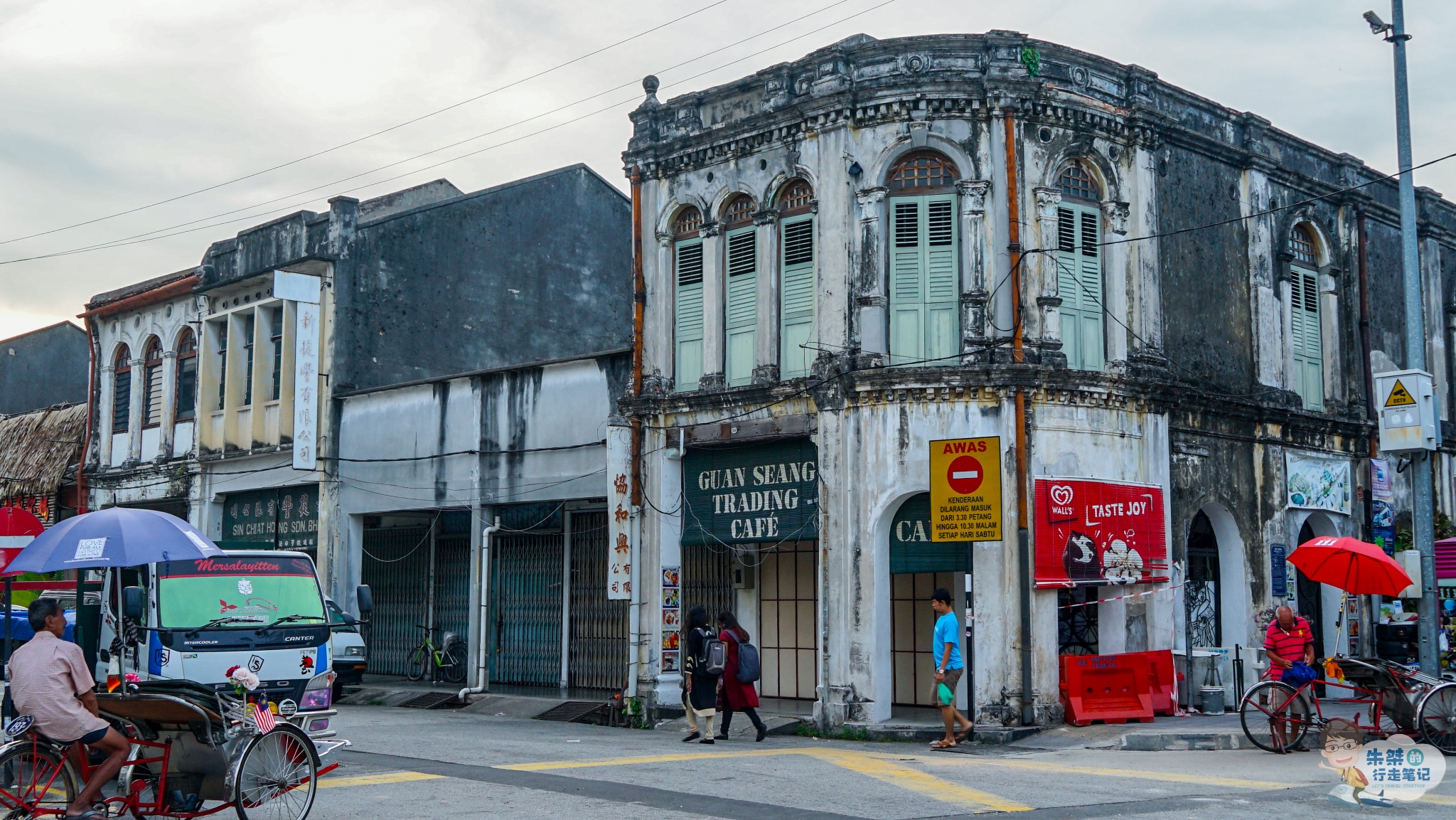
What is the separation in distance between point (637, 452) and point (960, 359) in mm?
5297

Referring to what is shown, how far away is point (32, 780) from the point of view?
934 cm

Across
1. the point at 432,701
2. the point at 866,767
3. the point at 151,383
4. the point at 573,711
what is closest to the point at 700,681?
the point at 866,767

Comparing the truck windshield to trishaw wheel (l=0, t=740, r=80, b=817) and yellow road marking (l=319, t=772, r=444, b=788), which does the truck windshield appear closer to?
yellow road marking (l=319, t=772, r=444, b=788)

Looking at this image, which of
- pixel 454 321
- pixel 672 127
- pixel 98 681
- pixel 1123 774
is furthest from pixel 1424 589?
pixel 454 321

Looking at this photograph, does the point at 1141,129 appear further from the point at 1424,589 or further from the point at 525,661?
the point at 525,661

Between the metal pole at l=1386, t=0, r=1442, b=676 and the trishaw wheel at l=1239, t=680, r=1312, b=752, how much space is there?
372 cm

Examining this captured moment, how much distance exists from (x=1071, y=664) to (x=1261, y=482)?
557cm

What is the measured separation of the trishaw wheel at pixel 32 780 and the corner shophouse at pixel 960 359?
34.2 feet

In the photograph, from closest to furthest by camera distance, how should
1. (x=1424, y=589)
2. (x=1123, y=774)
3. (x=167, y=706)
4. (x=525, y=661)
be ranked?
1. (x=167, y=706)
2. (x=1123, y=774)
3. (x=1424, y=589)
4. (x=525, y=661)

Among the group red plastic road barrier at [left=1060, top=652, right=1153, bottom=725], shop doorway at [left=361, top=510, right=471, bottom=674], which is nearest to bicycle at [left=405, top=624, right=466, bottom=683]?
shop doorway at [left=361, top=510, right=471, bottom=674]

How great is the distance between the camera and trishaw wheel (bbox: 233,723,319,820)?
968 centimetres

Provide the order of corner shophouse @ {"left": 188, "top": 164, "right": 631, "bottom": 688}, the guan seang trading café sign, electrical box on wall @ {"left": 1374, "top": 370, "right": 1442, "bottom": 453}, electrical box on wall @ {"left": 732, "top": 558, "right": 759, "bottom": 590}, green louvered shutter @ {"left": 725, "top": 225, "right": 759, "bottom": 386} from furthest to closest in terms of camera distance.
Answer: corner shophouse @ {"left": 188, "top": 164, "right": 631, "bottom": 688} < electrical box on wall @ {"left": 732, "top": 558, "right": 759, "bottom": 590} < green louvered shutter @ {"left": 725, "top": 225, "right": 759, "bottom": 386} < the guan seang trading café sign < electrical box on wall @ {"left": 1374, "top": 370, "right": 1442, "bottom": 453}

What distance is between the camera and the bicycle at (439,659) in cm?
2598

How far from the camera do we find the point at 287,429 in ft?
91.6
